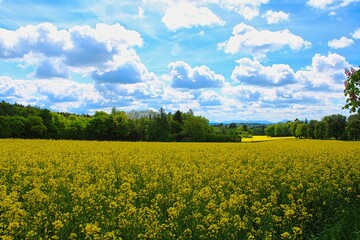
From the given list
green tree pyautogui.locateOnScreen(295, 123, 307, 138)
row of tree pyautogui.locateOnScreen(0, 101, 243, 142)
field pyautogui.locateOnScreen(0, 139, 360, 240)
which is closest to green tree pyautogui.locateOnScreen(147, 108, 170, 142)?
row of tree pyautogui.locateOnScreen(0, 101, 243, 142)

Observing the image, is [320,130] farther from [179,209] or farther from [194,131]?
[179,209]

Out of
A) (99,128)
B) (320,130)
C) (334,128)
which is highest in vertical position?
(334,128)

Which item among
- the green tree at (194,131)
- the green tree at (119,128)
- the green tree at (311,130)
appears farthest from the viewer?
the green tree at (311,130)

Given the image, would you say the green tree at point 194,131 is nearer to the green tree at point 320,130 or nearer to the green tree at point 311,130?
the green tree at point 320,130

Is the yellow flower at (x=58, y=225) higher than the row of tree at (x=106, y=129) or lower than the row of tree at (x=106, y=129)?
lower

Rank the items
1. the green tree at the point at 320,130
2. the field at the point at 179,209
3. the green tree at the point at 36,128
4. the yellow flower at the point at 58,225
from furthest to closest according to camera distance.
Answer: the green tree at the point at 320,130 < the green tree at the point at 36,128 < the field at the point at 179,209 < the yellow flower at the point at 58,225

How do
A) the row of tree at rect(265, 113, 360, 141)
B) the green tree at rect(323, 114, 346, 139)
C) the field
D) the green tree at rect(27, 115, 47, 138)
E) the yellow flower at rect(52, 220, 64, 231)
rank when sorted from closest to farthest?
the yellow flower at rect(52, 220, 64, 231)
the field
the green tree at rect(27, 115, 47, 138)
the row of tree at rect(265, 113, 360, 141)
the green tree at rect(323, 114, 346, 139)

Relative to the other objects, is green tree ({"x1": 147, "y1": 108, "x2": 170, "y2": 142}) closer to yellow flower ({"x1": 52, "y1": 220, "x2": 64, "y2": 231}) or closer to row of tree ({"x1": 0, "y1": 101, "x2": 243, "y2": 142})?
row of tree ({"x1": 0, "y1": 101, "x2": 243, "y2": 142})

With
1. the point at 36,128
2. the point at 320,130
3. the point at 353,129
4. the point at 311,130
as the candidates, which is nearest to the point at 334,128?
the point at 320,130

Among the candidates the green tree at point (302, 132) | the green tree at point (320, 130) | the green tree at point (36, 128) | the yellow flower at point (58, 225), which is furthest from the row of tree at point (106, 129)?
the yellow flower at point (58, 225)

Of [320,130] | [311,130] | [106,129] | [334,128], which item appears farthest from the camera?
[311,130]

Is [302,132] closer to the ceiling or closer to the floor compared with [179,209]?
closer to the ceiling

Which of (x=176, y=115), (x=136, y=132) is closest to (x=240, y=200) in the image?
(x=136, y=132)

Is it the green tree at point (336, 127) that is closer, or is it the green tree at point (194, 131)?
the green tree at point (194, 131)
